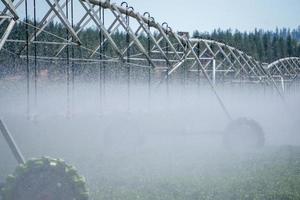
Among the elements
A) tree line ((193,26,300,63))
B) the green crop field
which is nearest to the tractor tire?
the green crop field

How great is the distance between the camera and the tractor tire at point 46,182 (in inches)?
256

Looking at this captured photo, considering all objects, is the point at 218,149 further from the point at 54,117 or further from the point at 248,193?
the point at 248,193

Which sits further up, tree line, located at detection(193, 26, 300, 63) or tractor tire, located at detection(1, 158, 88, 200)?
tree line, located at detection(193, 26, 300, 63)

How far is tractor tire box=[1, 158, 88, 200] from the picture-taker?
Answer: 651cm

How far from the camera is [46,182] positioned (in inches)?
260

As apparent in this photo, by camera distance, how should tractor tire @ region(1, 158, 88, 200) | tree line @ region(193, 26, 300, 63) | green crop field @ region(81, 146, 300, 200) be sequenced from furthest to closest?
tree line @ region(193, 26, 300, 63) → green crop field @ region(81, 146, 300, 200) → tractor tire @ region(1, 158, 88, 200)

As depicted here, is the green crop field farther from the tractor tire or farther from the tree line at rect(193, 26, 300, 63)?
the tree line at rect(193, 26, 300, 63)

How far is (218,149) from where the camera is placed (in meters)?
15.8

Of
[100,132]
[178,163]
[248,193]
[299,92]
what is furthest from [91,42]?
[248,193]

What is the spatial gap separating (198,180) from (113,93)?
1815 cm

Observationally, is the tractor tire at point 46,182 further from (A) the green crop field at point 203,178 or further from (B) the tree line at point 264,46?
(B) the tree line at point 264,46

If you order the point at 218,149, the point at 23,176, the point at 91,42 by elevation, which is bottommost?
A: the point at 218,149

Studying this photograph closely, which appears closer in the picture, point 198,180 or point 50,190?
point 50,190

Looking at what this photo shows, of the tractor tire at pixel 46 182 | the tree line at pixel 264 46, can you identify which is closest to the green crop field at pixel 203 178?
the tractor tire at pixel 46 182
